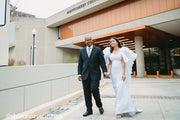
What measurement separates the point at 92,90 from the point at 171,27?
15.3 m

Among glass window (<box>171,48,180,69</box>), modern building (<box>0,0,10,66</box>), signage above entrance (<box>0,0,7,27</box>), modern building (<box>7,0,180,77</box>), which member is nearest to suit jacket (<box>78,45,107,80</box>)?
modern building (<box>0,0,10,66</box>)

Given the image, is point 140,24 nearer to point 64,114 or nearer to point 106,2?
point 106,2

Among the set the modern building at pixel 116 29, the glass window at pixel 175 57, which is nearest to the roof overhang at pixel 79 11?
the modern building at pixel 116 29

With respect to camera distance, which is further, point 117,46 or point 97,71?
point 117,46

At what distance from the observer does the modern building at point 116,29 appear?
13859mm

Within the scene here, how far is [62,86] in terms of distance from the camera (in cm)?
490

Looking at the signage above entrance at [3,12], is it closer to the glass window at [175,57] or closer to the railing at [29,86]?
the railing at [29,86]

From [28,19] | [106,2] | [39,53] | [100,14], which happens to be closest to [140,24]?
[106,2]

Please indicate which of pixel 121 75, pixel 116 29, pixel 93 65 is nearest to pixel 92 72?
pixel 93 65

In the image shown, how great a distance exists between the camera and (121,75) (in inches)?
126

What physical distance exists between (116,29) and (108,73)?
46.8 feet

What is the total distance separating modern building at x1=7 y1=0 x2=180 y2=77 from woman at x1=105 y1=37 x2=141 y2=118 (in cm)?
760

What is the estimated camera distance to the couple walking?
310 cm

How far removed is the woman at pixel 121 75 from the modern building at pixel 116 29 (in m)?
7.60
